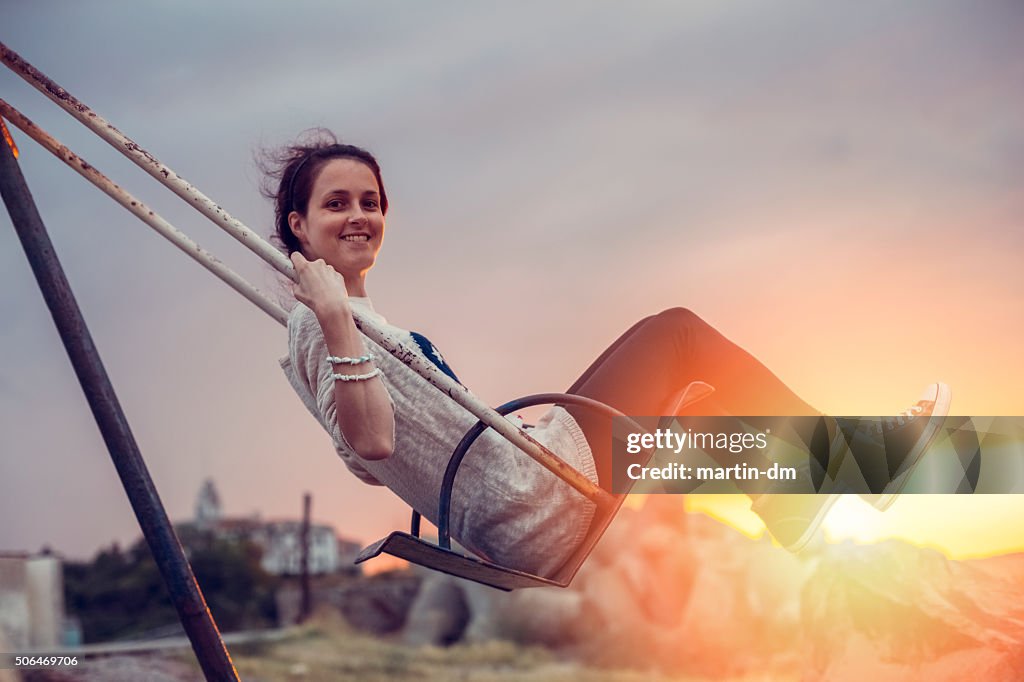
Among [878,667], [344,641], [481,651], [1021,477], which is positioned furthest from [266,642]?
[1021,477]

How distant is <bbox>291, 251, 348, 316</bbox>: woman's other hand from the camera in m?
1.98

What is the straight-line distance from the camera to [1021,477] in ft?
10.00

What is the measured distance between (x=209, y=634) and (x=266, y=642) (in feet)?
45.8

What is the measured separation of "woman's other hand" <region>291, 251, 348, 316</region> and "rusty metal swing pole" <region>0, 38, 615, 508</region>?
0.02m

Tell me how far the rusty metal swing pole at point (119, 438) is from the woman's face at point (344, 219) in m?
0.53

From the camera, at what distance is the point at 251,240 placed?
6.55ft

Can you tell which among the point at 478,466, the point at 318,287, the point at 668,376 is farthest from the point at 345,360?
the point at 668,376

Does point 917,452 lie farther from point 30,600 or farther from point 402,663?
point 402,663

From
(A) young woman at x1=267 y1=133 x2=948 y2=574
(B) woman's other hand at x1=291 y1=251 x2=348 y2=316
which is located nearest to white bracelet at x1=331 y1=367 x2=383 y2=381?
(A) young woman at x1=267 y1=133 x2=948 y2=574

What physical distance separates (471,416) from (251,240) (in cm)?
58

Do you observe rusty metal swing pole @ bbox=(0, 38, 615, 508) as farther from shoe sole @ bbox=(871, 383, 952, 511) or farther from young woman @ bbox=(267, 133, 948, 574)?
shoe sole @ bbox=(871, 383, 952, 511)

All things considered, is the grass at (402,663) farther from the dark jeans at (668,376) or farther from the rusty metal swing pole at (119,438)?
the dark jeans at (668,376)

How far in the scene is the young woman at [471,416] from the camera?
2229 mm

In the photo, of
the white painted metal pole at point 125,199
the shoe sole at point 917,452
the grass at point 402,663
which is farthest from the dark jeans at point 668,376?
the grass at point 402,663
